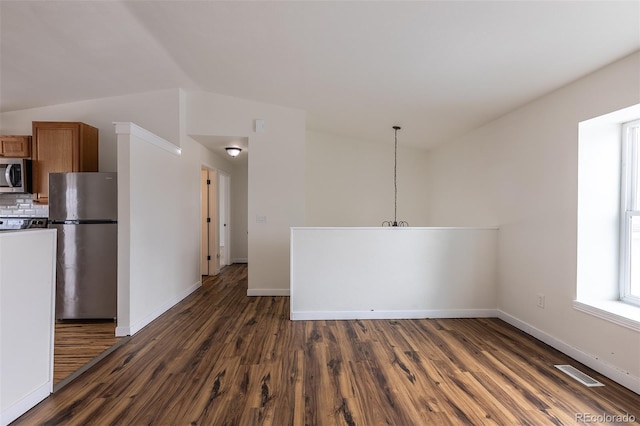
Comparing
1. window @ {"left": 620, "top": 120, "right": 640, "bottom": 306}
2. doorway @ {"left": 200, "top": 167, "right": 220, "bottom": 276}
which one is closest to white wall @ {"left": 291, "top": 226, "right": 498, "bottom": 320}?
window @ {"left": 620, "top": 120, "right": 640, "bottom": 306}

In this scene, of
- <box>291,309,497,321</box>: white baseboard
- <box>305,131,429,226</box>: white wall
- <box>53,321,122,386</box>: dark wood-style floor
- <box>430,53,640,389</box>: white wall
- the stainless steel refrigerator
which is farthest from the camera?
<box>305,131,429,226</box>: white wall

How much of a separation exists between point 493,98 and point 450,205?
2250 mm

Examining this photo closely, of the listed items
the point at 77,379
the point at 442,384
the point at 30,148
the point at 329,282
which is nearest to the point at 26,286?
the point at 77,379

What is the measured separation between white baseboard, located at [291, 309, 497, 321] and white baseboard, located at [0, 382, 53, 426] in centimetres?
218

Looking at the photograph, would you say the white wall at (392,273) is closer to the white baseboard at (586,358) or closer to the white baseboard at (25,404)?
the white baseboard at (586,358)

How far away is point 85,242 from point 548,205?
491 centimetres

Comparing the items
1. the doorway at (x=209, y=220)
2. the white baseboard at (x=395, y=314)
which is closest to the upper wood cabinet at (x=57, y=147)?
the doorway at (x=209, y=220)

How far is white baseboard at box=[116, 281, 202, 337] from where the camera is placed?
10.3 ft

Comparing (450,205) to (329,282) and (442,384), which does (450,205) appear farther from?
(442,384)

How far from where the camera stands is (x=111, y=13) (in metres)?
2.73

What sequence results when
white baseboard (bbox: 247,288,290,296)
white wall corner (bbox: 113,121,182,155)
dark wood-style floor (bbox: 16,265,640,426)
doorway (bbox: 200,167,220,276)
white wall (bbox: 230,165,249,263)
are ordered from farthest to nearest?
white wall (bbox: 230,165,249,263) → doorway (bbox: 200,167,220,276) → white baseboard (bbox: 247,288,290,296) → white wall corner (bbox: 113,121,182,155) → dark wood-style floor (bbox: 16,265,640,426)

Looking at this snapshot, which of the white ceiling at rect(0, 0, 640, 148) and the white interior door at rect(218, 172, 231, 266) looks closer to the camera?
Result: the white ceiling at rect(0, 0, 640, 148)

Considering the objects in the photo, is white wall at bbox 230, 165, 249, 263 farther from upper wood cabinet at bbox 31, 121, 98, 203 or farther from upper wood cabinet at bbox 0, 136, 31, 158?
upper wood cabinet at bbox 0, 136, 31, 158

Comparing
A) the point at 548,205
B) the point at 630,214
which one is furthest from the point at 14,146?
the point at 630,214
